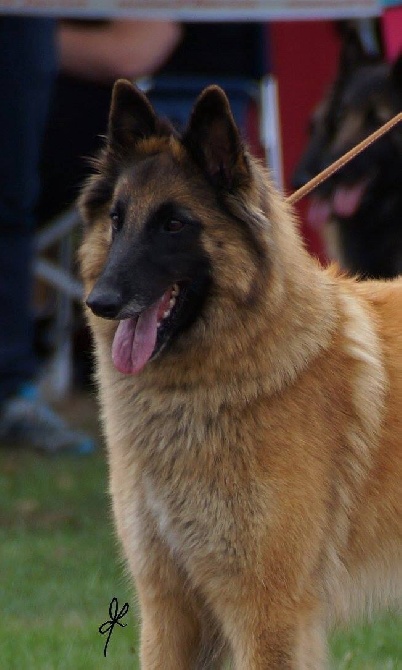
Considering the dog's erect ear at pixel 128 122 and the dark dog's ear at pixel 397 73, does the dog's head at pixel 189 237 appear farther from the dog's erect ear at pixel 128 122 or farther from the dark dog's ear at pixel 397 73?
the dark dog's ear at pixel 397 73

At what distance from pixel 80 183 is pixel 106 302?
4491 mm

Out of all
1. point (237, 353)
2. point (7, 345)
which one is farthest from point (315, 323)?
point (7, 345)

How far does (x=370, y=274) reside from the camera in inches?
252

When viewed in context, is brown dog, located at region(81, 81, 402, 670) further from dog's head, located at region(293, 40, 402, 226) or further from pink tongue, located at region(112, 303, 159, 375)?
dog's head, located at region(293, 40, 402, 226)

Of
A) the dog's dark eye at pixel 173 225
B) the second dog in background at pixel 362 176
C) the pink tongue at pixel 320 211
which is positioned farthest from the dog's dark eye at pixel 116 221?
the pink tongue at pixel 320 211

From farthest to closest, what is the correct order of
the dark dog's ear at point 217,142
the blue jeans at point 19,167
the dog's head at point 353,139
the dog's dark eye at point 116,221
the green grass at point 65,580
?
the blue jeans at point 19,167 < the dog's head at point 353,139 < the green grass at point 65,580 < the dog's dark eye at point 116,221 < the dark dog's ear at point 217,142

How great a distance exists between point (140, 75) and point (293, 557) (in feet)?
17.2

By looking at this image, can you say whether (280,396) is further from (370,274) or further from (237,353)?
(370,274)

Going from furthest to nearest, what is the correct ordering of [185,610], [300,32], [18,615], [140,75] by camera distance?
1. [300,32]
2. [140,75]
3. [18,615]
4. [185,610]

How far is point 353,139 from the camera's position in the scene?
6375mm

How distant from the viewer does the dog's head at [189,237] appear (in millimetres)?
3357

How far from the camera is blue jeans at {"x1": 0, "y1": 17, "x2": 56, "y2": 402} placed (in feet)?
23.2

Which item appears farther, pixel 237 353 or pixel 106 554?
pixel 106 554

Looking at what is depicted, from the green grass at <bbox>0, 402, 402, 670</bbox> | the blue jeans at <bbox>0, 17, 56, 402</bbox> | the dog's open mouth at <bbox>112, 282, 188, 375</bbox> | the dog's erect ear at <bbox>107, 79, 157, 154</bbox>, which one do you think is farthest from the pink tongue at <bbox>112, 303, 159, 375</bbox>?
the blue jeans at <bbox>0, 17, 56, 402</bbox>
